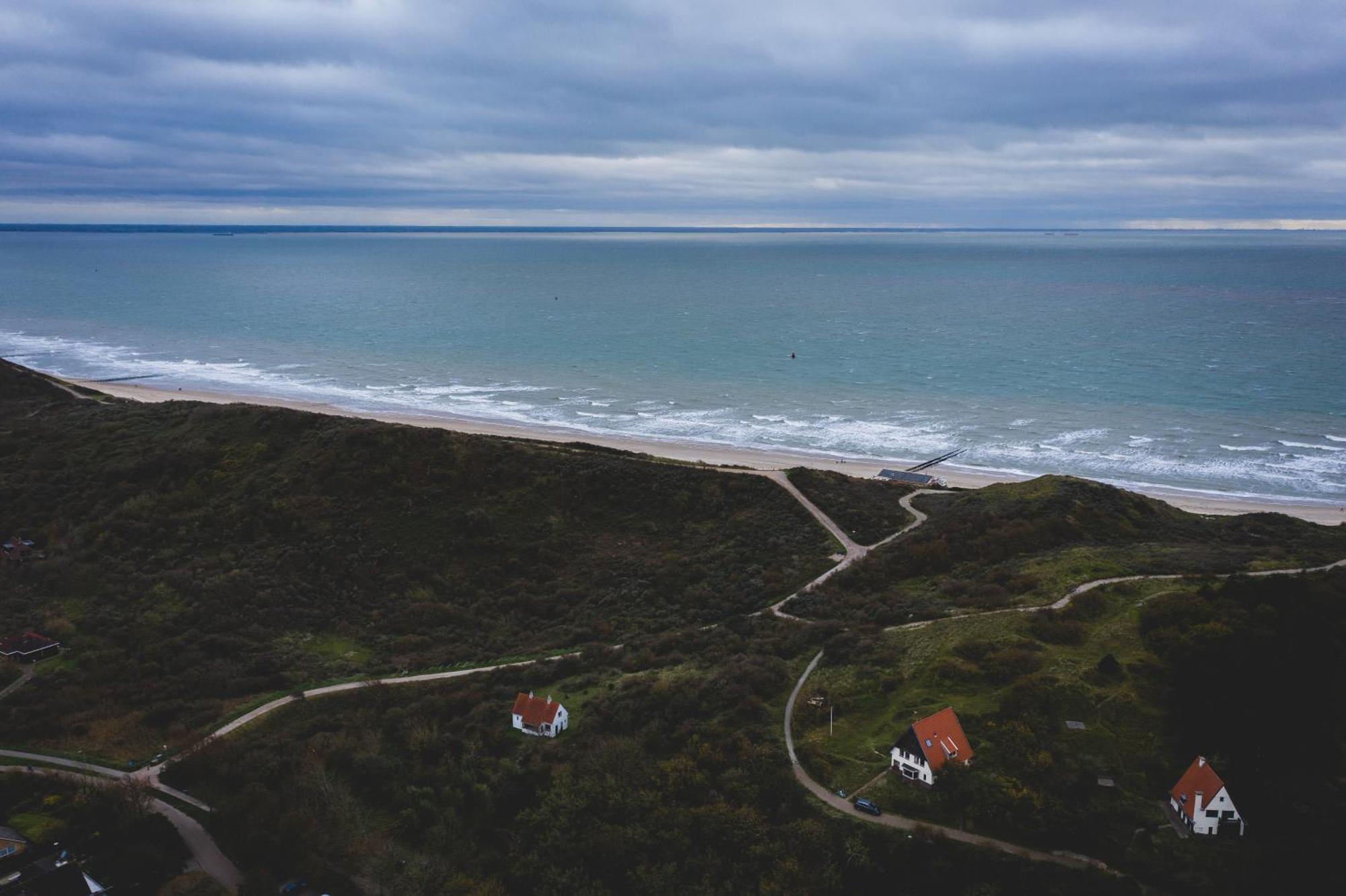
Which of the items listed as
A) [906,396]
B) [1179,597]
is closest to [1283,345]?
[906,396]

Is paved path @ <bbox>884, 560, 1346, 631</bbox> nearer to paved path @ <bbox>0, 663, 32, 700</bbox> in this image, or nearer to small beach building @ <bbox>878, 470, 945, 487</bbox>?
small beach building @ <bbox>878, 470, 945, 487</bbox>

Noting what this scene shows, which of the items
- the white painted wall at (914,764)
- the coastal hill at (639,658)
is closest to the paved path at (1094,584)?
the coastal hill at (639,658)

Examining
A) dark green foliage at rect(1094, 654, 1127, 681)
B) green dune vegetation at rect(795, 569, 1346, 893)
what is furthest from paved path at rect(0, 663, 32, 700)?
dark green foliage at rect(1094, 654, 1127, 681)

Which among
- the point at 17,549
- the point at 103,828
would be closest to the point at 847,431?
the point at 17,549

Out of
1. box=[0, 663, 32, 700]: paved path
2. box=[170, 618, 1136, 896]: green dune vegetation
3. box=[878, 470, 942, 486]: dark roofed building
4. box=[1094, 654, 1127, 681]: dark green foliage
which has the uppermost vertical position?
box=[1094, 654, 1127, 681]: dark green foliage

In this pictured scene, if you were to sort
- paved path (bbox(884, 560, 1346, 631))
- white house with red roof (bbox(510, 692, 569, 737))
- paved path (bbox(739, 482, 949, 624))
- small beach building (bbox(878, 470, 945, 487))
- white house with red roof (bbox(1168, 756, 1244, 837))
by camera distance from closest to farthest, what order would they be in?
white house with red roof (bbox(1168, 756, 1244, 837)), white house with red roof (bbox(510, 692, 569, 737)), paved path (bbox(884, 560, 1346, 631)), paved path (bbox(739, 482, 949, 624)), small beach building (bbox(878, 470, 945, 487))

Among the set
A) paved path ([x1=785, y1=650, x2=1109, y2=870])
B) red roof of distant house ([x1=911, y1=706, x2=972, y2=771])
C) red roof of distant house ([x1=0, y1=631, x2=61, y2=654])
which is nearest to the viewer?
paved path ([x1=785, y1=650, x2=1109, y2=870])
